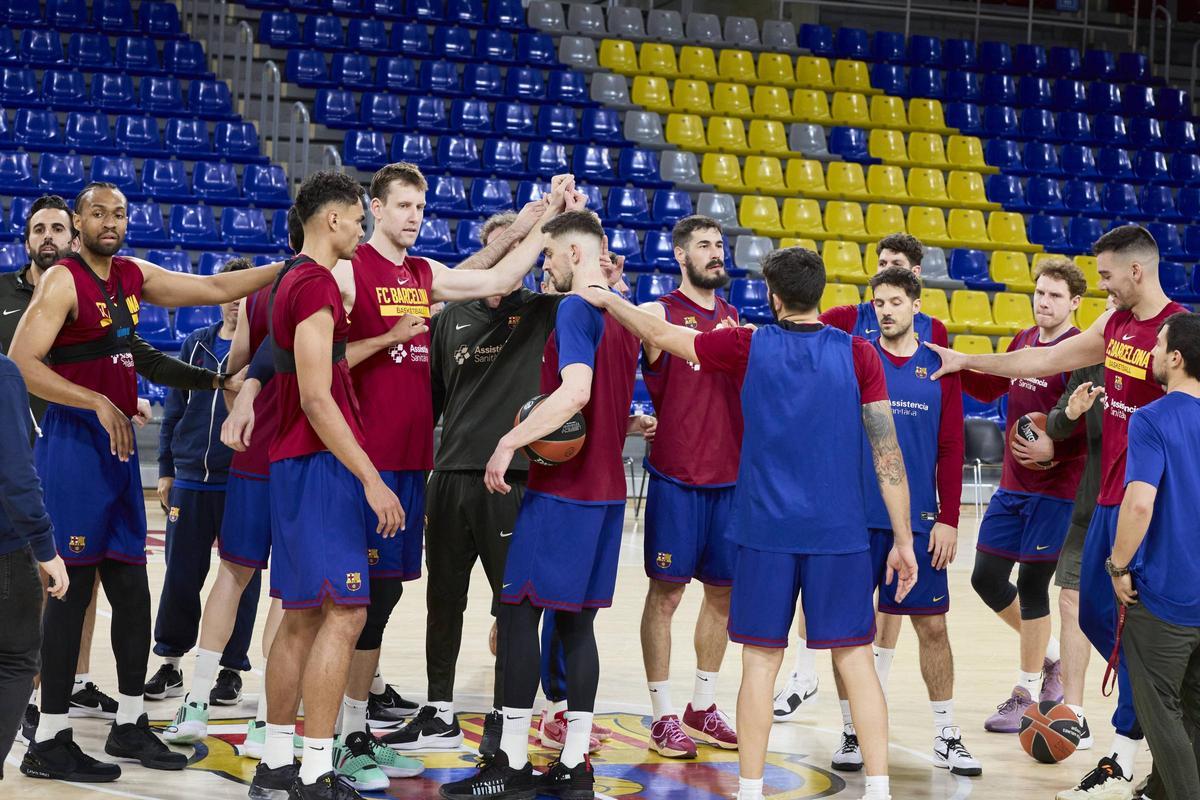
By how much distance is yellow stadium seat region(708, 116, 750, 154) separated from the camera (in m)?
17.9

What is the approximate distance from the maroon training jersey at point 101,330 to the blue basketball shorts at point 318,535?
42.7 inches

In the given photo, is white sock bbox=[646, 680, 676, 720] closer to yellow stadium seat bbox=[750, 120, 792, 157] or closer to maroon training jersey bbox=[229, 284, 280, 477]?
maroon training jersey bbox=[229, 284, 280, 477]

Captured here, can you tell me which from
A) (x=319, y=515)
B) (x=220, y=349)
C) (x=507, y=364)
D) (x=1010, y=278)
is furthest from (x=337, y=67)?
(x=319, y=515)

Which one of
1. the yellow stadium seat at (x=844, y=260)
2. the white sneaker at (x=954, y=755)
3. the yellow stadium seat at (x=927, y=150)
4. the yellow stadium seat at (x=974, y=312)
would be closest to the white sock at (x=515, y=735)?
the white sneaker at (x=954, y=755)

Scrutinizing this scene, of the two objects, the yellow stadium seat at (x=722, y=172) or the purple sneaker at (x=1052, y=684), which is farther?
the yellow stadium seat at (x=722, y=172)

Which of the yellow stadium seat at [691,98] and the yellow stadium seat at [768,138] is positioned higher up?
the yellow stadium seat at [691,98]

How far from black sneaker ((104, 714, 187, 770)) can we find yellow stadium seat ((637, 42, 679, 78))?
14.3 m

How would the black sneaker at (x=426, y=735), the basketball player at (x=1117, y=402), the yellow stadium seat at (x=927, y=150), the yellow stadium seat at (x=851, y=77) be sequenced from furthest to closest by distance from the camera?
the yellow stadium seat at (x=851, y=77), the yellow stadium seat at (x=927, y=150), the black sneaker at (x=426, y=735), the basketball player at (x=1117, y=402)

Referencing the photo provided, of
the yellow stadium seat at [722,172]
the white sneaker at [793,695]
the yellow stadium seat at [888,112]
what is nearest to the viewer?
the white sneaker at [793,695]

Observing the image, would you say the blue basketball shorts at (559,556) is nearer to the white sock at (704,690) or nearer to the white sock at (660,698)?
the white sock at (660,698)

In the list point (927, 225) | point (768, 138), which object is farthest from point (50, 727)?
point (927, 225)

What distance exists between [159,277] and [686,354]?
2313mm

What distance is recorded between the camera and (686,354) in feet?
17.4

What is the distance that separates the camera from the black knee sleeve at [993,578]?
675 cm
